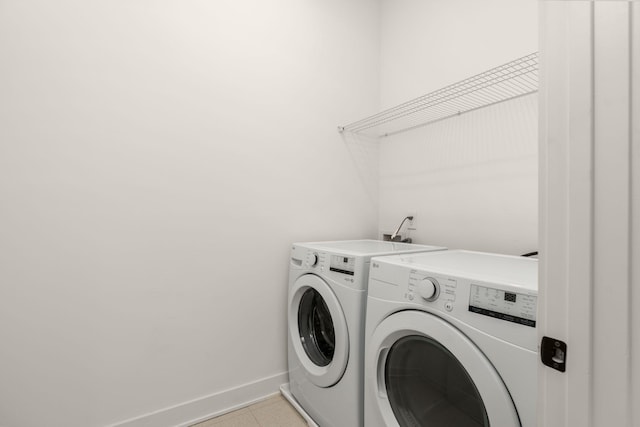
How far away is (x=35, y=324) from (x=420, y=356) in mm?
1420

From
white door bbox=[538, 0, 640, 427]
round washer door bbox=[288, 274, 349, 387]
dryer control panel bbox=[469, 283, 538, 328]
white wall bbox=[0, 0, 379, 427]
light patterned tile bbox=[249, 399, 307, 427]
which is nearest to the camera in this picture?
white door bbox=[538, 0, 640, 427]


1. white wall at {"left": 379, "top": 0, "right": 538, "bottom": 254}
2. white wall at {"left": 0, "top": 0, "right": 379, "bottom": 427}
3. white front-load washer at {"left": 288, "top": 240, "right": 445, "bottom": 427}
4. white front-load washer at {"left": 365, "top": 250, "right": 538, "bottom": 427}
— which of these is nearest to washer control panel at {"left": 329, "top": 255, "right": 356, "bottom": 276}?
white front-load washer at {"left": 288, "top": 240, "right": 445, "bottom": 427}

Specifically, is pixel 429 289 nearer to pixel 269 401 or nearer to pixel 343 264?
pixel 343 264

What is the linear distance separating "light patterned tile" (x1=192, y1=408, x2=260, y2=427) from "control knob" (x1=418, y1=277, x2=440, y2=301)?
Result: 1089 millimetres

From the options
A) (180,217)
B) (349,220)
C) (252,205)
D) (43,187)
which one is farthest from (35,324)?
(349,220)

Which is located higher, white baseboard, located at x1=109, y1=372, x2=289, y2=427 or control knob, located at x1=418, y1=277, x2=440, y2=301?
control knob, located at x1=418, y1=277, x2=440, y2=301

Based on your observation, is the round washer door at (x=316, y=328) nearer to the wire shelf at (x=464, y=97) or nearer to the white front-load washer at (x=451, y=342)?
the white front-load washer at (x=451, y=342)

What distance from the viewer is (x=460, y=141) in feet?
5.05

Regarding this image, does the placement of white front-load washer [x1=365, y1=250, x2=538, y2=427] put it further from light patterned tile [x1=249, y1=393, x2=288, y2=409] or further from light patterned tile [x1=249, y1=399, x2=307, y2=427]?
light patterned tile [x1=249, y1=393, x2=288, y2=409]

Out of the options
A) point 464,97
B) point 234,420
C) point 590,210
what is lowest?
point 234,420

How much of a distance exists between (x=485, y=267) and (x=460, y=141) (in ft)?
2.72

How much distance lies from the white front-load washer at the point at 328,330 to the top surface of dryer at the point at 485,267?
0.20 metres

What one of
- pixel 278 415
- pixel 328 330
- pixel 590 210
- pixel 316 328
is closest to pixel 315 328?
pixel 316 328

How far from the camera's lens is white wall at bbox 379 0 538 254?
4.21 ft
